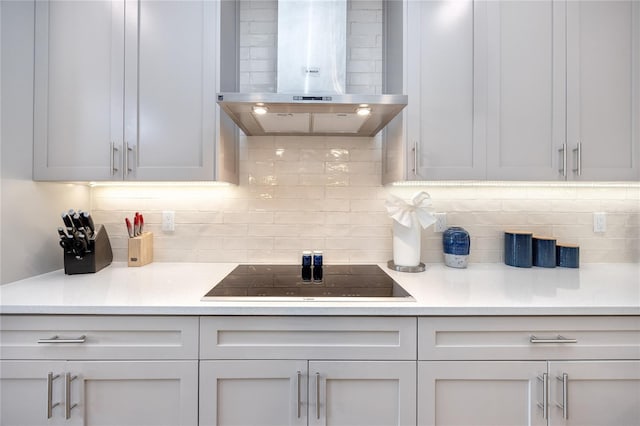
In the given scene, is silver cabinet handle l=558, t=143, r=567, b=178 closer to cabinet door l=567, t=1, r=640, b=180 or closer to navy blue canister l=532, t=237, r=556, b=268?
cabinet door l=567, t=1, r=640, b=180

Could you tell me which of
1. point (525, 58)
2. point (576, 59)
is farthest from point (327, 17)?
point (576, 59)

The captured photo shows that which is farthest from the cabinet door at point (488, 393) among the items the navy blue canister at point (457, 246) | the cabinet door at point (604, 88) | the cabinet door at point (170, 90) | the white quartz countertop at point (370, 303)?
the cabinet door at point (170, 90)

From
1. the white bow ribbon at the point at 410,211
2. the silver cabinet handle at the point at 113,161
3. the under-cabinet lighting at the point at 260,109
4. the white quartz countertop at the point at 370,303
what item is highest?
the under-cabinet lighting at the point at 260,109

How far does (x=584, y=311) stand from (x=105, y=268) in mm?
2272

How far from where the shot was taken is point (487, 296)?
1.17m

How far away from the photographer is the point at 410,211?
1570 mm

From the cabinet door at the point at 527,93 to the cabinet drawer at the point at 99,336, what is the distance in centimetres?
156

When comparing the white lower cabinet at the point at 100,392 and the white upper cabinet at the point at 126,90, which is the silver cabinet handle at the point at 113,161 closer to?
the white upper cabinet at the point at 126,90

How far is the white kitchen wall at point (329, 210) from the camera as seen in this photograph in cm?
178

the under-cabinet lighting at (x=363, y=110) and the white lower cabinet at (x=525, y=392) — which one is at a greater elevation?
the under-cabinet lighting at (x=363, y=110)

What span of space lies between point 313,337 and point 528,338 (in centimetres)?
82

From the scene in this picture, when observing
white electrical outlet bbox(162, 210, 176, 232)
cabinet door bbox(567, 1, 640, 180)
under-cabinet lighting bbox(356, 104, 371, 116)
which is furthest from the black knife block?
cabinet door bbox(567, 1, 640, 180)

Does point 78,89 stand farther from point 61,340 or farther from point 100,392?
point 100,392

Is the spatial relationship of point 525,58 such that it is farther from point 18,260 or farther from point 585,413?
point 18,260
